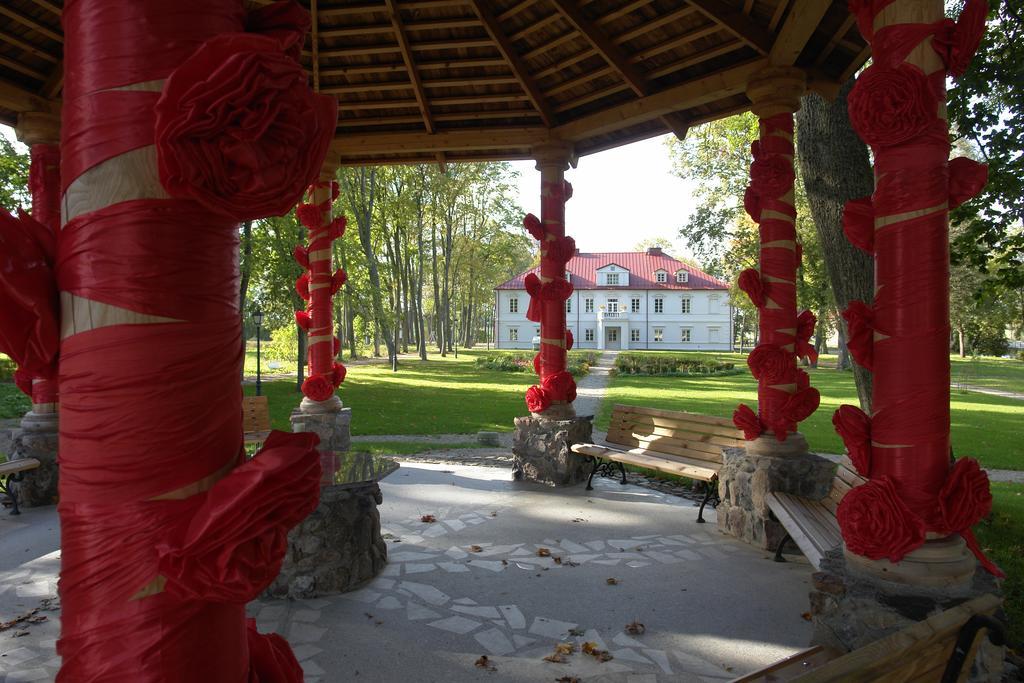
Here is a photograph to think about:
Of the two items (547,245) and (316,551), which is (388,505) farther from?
(547,245)

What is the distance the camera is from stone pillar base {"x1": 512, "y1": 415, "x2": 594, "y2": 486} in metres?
8.35

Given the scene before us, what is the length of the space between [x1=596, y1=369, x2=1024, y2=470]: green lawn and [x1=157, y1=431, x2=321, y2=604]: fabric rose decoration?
12.7 m

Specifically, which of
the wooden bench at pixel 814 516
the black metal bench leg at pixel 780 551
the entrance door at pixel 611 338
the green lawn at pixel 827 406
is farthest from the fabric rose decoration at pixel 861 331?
the entrance door at pixel 611 338

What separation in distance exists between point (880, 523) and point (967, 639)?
0.97 metres

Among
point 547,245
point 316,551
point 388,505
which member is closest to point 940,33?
point 316,551

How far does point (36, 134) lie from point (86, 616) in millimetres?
7548

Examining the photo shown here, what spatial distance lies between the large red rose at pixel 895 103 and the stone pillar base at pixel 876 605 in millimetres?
2133

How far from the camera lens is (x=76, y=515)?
4.31ft

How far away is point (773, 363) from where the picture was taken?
19.6 feet

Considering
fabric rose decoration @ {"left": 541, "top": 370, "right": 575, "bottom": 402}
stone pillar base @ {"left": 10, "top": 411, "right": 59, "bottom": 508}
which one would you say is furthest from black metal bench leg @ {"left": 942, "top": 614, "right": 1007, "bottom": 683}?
stone pillar base @ {"left": 10, "top": 411, "right": 59, "bottom": 508}

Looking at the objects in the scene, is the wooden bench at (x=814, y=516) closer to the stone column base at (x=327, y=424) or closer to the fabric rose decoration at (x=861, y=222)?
the fabric rose decoration at (x=861, y=222)

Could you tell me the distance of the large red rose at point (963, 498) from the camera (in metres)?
2.96

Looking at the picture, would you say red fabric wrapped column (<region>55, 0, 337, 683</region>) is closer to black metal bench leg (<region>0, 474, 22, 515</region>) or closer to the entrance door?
black metal bench leg (<region>0, 474, 22, 515</region>)

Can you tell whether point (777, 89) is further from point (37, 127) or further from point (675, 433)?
point (37, 127)
